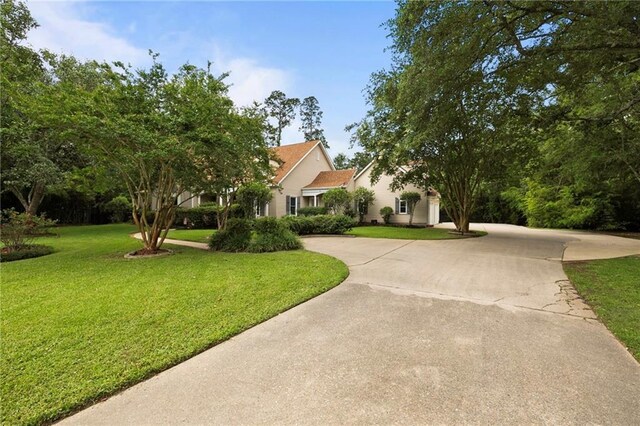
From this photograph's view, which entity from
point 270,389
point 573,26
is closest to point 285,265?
point 270,389

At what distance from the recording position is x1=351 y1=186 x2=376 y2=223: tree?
2195 centimetres

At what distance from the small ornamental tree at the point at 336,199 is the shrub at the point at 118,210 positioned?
13.9 m

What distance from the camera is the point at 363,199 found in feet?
73.0

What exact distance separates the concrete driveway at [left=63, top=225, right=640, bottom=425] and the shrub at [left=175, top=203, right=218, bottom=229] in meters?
15.0

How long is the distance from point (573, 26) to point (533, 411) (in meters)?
6.95

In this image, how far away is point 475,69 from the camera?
7168 mm

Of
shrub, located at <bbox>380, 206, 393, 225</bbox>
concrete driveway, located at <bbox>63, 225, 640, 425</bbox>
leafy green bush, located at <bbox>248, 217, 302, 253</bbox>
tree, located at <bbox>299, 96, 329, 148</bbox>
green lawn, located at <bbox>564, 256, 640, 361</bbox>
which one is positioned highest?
tree, located at <bbox>299, 96, 329, 148</bbox>

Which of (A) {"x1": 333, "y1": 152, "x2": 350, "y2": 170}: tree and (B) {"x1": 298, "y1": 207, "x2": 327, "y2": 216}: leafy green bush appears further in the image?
(A) {"x1": 333, "y1": 152, "x2": 350, "y2": 170}: tree

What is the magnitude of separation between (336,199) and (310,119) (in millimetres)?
22591

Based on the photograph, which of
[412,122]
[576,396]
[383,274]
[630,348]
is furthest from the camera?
[412,122]

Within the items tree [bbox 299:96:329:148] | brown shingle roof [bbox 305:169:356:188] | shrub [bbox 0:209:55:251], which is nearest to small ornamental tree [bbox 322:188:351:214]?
brown shingle roof [bbox 305:169:356:188]

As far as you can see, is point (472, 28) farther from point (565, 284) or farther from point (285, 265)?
point (285, 265)

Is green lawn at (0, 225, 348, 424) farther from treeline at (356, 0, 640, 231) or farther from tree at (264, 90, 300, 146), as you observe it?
tree at (264, 90, 300, 146)

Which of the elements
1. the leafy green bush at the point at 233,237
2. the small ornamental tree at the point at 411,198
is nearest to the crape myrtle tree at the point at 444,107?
the small ornamental tree at the point at 411,198
